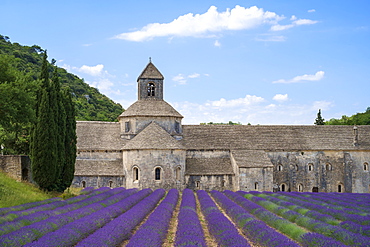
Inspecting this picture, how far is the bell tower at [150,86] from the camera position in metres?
48.8

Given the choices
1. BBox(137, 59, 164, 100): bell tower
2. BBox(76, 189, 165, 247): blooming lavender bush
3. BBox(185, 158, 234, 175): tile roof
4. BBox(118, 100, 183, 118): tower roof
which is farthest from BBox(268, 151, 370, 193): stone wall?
BBox(76, 189, 165, 247): blooming lavender bush

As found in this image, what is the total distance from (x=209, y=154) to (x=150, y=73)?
1202cm

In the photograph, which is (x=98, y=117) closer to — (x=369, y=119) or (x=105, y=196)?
(x=369, y=119)

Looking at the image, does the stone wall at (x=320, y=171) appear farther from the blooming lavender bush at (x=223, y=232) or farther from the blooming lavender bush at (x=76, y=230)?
the blooming lavender bush at (x=76, y=230)

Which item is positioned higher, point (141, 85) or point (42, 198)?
point (141, 85)

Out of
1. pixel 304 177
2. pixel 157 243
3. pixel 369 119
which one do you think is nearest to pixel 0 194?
pixel 157 243

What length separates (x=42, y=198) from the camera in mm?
26719

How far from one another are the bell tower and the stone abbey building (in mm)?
Answer: 117

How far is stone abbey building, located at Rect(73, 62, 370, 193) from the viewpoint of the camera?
4197cm

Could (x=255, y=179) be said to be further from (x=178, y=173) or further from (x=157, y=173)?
(x=157, y=173)

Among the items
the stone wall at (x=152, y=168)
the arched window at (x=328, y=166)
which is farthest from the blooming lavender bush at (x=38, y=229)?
the arched window at (x=328, y=166)

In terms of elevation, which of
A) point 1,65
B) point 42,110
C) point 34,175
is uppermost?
point 1,65

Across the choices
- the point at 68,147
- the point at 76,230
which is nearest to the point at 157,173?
the point at 68,147

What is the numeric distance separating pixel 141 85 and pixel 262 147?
1573cm
